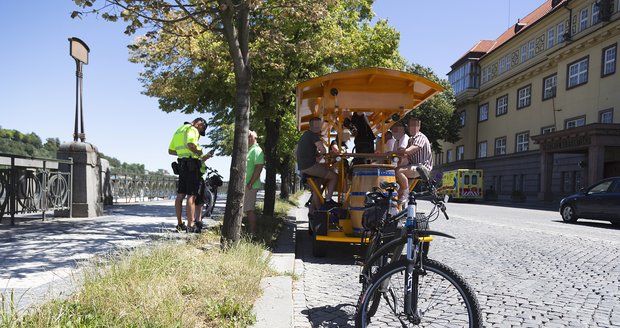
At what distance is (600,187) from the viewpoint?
15.8 m

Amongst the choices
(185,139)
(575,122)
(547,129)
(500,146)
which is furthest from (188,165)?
(500,146)

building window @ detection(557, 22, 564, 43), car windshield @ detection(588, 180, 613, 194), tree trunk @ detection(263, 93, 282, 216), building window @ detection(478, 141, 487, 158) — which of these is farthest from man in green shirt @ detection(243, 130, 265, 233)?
building window @ detection(478, 141, 487, 158)

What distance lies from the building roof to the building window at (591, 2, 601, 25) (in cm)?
830

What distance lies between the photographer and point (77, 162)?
10.1 metres

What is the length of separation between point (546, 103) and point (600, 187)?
22.7 m

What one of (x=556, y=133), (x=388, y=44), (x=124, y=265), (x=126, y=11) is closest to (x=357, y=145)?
(x=126, y=11)

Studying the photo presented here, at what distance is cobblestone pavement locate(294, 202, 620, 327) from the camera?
429 cm

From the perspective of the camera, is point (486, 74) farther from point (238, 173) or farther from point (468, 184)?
point (238, 173)

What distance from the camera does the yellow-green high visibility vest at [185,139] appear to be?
7.82m

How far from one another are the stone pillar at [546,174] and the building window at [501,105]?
13145mm

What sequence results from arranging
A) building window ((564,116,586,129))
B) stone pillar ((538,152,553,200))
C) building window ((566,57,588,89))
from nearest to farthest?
building window ((566,57,588,89))
building window ((564,116,586,129))
stone pillar ((538,152,553,200))

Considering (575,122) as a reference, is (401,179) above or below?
below

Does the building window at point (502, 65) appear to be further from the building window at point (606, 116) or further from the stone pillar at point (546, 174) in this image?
the building window at point (606, 116)

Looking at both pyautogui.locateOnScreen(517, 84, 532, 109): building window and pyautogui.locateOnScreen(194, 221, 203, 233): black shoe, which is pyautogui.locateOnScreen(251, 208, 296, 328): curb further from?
pyautogui.locateOnScreen(517, 84, 532, 109): building window
